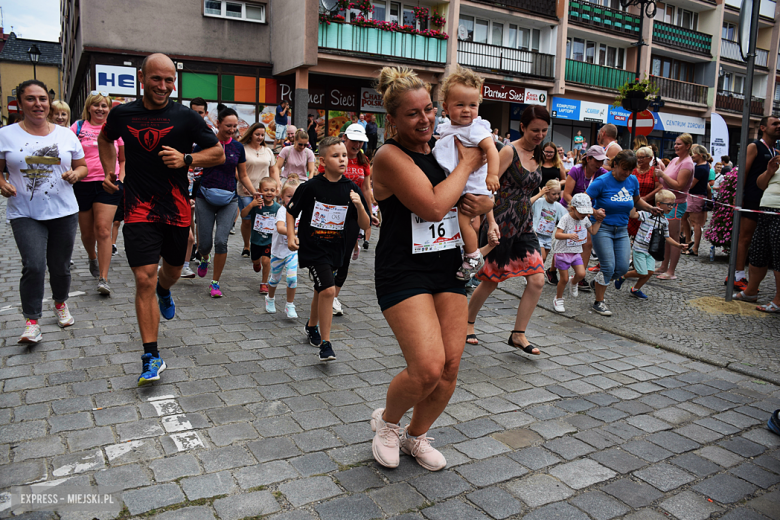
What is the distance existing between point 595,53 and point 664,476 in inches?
1339

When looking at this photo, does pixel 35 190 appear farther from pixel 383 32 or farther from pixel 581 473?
pixel 383 32

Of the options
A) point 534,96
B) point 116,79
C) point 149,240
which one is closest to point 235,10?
point 116,79

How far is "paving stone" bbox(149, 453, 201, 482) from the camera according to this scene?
2967mm

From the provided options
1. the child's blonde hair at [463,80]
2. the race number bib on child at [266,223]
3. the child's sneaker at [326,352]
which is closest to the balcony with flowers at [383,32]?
the race number bib on child at [266,223]

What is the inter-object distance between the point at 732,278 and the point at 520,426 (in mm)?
5175

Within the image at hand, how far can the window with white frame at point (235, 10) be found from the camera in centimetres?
2277

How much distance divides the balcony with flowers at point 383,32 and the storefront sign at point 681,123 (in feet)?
54.0

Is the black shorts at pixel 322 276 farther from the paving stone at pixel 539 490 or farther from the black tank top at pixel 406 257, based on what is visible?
the paving stone at pixel 539 490

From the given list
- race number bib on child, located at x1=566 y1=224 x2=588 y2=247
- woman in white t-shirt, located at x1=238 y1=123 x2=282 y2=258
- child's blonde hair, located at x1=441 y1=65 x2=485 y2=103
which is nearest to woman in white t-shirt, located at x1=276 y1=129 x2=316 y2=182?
woman in white t-shirt, located at x1=238 y1=123 x2=282 y2=258

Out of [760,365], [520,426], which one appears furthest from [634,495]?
[760,365]

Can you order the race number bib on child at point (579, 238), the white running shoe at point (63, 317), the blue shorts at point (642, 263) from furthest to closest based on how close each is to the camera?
the blue shorts at point (642, 263)
the race number bib on child at point (579, 238)
the white running shoe at point (63, 317)

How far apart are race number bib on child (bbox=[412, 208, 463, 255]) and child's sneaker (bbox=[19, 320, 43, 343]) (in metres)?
3.57

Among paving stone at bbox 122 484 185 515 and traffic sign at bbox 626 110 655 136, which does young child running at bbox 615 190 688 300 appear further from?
traffic sign at bbox 626 110 655 136

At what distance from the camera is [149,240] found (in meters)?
4.25
